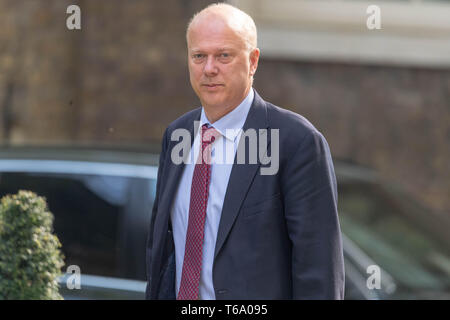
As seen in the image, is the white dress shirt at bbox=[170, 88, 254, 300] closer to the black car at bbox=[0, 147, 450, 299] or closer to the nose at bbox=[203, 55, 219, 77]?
the nose at bbox=[203, 55, 219, 77]

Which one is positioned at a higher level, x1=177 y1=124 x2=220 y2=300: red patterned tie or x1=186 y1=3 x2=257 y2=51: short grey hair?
x1=186 y1=3 x2=257 y2=51: short grey hair

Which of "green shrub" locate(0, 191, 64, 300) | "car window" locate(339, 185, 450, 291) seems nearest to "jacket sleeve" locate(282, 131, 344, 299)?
"green shrub" locate(0, 191, 64, 300)

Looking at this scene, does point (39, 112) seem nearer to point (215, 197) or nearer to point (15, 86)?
point (15, 86)

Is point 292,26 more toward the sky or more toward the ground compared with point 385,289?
more toward the sky

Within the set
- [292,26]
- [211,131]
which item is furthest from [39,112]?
[211,131]

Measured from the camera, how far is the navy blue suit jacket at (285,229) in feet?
7.27

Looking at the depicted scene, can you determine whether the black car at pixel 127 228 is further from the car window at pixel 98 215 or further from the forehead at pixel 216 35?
the forehead at pixel 216 35

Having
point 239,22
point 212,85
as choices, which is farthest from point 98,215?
point 239,22

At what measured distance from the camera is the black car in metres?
3.93

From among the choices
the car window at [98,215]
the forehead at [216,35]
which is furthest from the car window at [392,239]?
the forehead at [216,35]

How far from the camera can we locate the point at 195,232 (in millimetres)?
2342

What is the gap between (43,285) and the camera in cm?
329

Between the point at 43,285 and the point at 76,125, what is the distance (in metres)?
5.23

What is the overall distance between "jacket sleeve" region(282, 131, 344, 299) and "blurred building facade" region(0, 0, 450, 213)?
19.1ft
